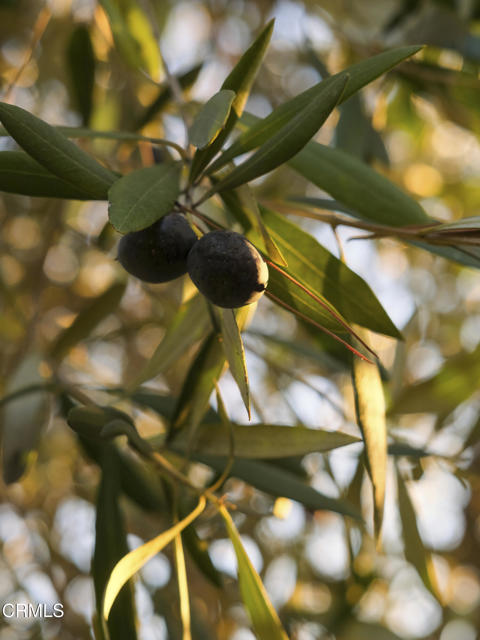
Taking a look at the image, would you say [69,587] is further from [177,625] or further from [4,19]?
[4,19]

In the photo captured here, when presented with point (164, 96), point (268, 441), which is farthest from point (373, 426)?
point (164, 96)

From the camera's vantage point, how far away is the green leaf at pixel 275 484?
837 millimetres

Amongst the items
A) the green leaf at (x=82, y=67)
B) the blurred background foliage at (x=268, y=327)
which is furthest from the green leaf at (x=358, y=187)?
the green leaf at (x=82, y=67)

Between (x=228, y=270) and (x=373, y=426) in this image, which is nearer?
(x=228, y=270)

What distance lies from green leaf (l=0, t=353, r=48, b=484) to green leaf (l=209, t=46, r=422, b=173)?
560mm

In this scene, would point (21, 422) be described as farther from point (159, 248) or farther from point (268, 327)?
point (268, 327)

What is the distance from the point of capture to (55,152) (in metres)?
0.51

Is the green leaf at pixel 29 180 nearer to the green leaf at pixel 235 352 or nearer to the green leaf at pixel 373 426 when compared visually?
the green leaf at pixel 235 352

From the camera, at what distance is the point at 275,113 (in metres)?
0.60

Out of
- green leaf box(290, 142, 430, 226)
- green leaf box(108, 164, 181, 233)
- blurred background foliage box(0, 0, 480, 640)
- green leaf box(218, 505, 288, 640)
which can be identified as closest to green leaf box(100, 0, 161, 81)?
blurred background foliage box(0, 0, 480, 640)

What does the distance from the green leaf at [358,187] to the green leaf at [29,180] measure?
10.7 inches

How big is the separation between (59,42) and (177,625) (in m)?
1.82

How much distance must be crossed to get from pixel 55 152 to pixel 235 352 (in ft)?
0.70

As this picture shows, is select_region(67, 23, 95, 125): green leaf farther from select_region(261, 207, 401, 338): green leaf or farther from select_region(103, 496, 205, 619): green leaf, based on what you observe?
select_region(103, 496, 205, 619): green leaf
